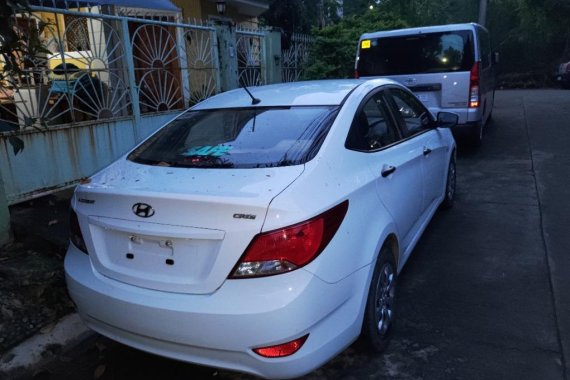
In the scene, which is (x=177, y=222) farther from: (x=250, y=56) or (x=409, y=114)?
(x=250, y=56)

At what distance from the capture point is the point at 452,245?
4.50 m

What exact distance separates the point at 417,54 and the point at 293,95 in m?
4.89

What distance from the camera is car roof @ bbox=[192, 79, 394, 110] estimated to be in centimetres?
321

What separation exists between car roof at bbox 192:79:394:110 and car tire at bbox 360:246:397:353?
3.48 feet

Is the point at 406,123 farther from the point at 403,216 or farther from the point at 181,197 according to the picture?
the point at 181,197

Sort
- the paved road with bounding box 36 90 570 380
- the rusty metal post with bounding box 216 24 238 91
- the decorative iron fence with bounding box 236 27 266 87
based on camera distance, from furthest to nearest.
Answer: the decorative iron fence with bounding box 236 27 266 87, the rusty metal post with bounding box 216 24 238 91, the paved road with bounding box 36 90 570 380

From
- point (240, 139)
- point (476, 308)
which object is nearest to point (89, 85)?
point (240, 139)

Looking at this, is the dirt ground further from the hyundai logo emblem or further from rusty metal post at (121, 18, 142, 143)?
rusty metal post at (121, 18, 142, 143)

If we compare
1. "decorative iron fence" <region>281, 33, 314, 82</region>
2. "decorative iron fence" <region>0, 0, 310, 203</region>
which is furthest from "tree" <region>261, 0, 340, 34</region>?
"decorative iron fence" <region>0, 0, 310, 203</region>

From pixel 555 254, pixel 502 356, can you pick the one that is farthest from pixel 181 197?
pixel 555 254

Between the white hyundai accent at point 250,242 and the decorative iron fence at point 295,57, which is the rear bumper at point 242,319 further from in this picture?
the decorative iron fence at point 295,57

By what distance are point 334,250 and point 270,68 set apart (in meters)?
6.85

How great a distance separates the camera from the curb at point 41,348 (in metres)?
2.89

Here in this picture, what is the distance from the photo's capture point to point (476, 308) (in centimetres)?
338
